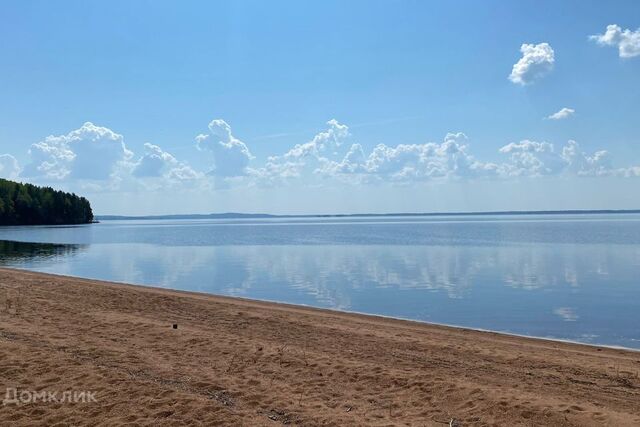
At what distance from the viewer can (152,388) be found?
828cm

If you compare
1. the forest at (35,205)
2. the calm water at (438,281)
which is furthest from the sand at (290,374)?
the forest at (35,205)

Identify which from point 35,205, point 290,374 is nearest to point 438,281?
point 290,374

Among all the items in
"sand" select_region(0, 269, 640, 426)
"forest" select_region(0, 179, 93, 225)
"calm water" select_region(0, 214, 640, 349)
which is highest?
"forest" select_region(0, 179, 93, 225)

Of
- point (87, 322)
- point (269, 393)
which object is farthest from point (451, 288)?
point (269, 393)

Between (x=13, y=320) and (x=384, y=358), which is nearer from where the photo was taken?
(x=384, y=358)

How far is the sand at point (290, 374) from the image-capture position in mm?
7492

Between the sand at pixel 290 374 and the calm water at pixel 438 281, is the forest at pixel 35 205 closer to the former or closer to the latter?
the calm water at pixel 438 281

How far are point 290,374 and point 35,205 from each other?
151 metres

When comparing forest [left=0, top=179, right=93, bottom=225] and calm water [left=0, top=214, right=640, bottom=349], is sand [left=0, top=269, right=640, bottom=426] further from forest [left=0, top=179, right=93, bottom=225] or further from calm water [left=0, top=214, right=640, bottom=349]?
forest [left=0, top=179, right=93, bottom=225]

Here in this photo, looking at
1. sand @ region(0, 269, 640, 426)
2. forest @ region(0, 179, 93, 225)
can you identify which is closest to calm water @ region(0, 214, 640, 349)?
sand @ region(0, 269, 640, 426)

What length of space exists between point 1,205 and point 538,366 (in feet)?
476

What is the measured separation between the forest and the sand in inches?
5395

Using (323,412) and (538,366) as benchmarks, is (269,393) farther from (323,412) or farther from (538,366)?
(538,366)

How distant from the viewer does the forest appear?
439 ft
